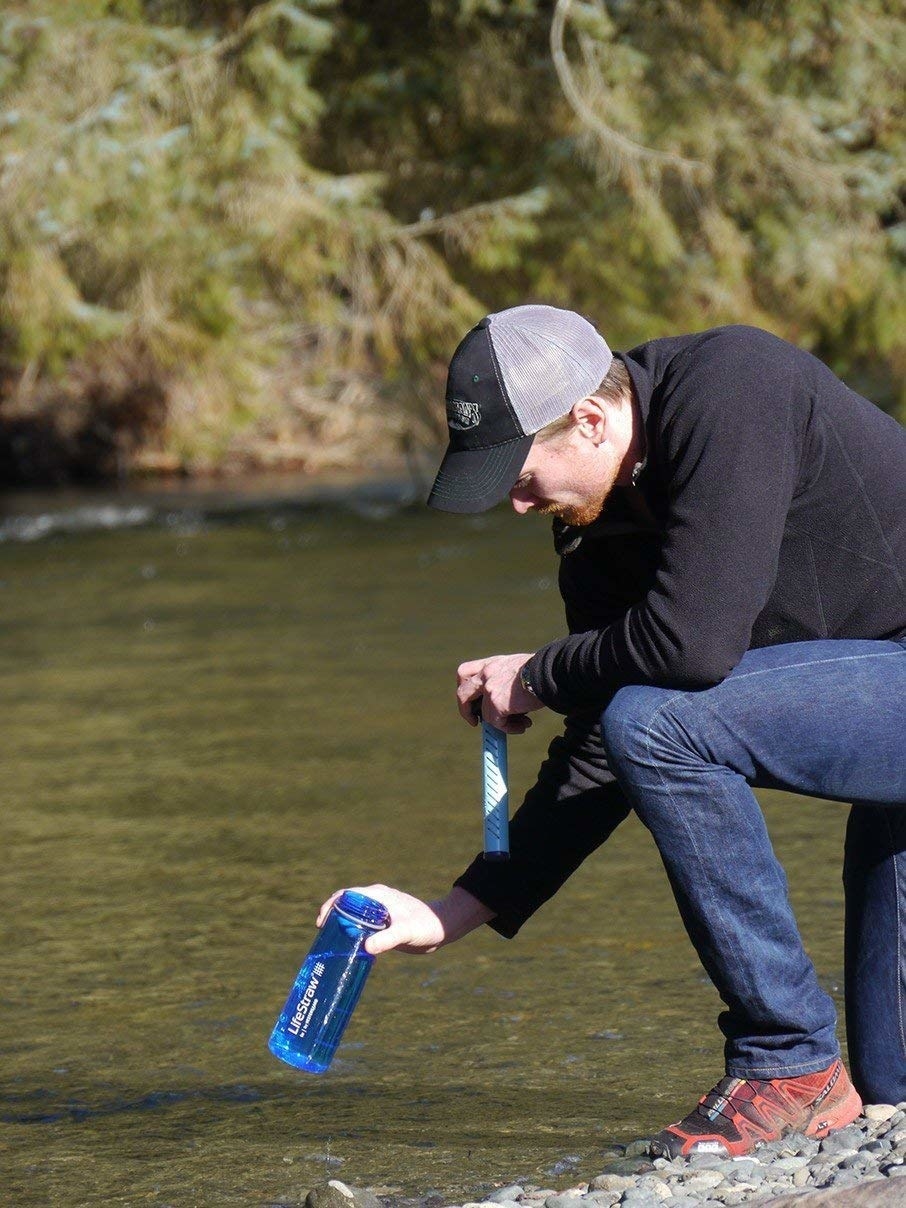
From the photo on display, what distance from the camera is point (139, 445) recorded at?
2667 centimetres

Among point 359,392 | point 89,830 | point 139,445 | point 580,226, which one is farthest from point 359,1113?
point 359,392

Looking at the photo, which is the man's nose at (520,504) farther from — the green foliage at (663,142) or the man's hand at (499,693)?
the green foliage at (663,142)

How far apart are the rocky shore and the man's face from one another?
45.7 inches

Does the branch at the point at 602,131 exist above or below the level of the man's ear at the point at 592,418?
below

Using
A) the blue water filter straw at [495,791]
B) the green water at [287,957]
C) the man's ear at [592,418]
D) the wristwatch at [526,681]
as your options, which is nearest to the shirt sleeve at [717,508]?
the man's ear at [592,418]

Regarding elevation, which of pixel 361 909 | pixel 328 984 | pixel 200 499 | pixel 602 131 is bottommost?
pixel 200 499

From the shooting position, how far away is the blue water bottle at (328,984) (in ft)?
11.4

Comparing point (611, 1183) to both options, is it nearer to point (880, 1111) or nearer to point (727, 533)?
point (880, 1111)

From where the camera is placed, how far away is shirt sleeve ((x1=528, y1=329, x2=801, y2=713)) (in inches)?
123

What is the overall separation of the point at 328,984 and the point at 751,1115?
0.80m

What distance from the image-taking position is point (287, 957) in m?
4.79

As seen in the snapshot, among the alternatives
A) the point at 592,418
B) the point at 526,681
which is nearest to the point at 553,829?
the point at 526,681

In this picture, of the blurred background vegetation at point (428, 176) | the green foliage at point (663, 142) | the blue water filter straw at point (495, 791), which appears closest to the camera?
the blue water filter straw at point (495, 791)

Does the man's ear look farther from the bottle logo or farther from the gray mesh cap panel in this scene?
the bottle logo
